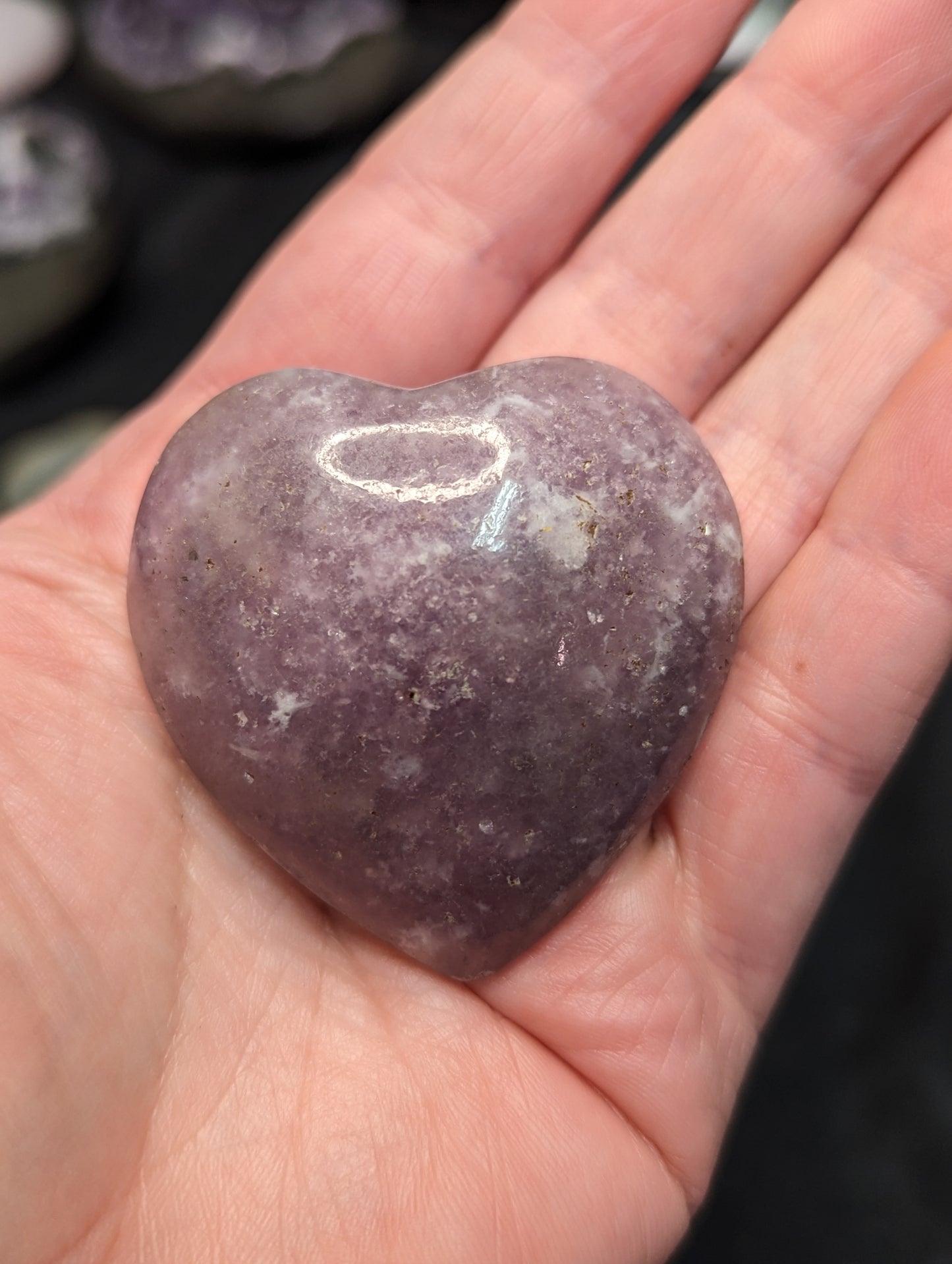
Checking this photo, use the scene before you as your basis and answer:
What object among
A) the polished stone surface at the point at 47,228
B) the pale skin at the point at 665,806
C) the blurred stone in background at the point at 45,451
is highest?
the pale skin at the point at 665,806

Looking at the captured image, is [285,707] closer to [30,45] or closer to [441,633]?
[441,633]

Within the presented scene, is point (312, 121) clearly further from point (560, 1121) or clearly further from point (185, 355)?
point (560, 1121)

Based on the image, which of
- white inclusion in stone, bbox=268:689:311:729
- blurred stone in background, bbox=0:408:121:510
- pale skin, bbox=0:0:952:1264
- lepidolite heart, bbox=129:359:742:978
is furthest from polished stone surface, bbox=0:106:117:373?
white inclusion in stone, bbox=268:689:311:729

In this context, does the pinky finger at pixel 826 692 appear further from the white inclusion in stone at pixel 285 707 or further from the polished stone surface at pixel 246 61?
the polished stone surface at pixel 246 61

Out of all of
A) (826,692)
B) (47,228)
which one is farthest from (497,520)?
(47,228)

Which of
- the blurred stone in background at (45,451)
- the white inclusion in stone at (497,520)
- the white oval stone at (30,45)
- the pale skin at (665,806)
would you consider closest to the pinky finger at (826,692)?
the pale skin at (665,806)

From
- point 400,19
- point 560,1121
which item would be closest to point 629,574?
point 560,1121

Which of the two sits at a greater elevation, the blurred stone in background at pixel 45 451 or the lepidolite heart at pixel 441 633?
the lepidolite heart at pixel 441 633
